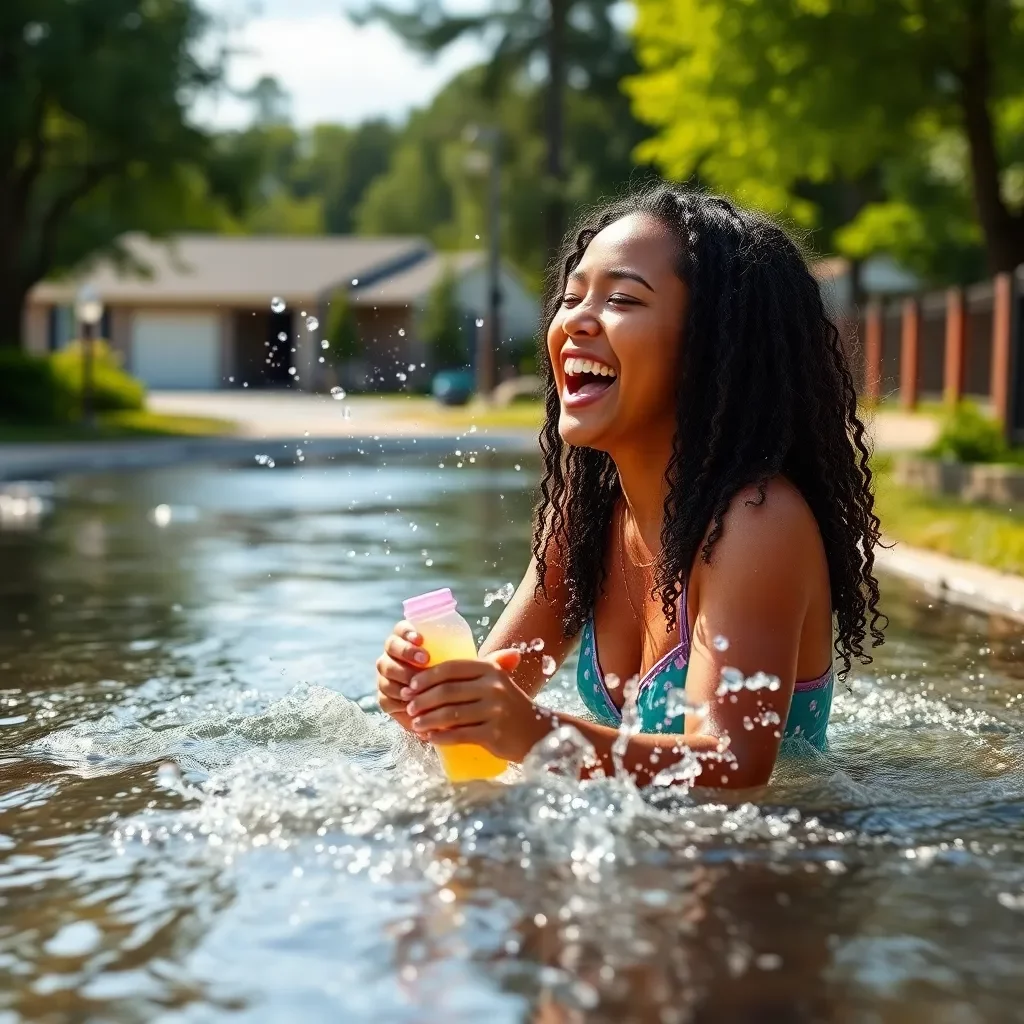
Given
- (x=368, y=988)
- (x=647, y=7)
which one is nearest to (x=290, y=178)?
(x=647, y=7)

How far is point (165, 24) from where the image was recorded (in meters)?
29.7

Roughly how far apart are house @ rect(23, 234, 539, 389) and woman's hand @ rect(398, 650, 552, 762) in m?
55.2

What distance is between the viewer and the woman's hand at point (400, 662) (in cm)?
371

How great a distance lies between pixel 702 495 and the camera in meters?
3.96

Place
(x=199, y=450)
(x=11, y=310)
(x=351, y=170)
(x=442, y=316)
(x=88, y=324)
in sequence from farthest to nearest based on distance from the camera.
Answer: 1. (x=351, y=170)
2. (x=442, y=316)
3. (x=11, y=310)
4. (x=88, y=324)
5. (x=199, y=450)

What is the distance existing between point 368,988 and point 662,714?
1.23m

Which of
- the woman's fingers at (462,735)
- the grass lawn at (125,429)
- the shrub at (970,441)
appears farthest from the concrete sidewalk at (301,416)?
the woman's fingers at (462,735)

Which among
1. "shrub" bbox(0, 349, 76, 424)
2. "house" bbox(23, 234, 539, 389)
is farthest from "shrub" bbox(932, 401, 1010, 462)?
"house" bbox(23, 234, 539, 389)

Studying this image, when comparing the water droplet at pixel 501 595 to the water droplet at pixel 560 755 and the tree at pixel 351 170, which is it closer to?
the water droplet at pixel 560 755

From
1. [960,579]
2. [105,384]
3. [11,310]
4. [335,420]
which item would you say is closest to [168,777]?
[960,579]

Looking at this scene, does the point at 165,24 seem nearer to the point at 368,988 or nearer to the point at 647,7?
the point at 647,7

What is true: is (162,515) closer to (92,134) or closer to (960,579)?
(960,579)

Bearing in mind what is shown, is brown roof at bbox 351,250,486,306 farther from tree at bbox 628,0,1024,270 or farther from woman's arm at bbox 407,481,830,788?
woman's arm at bbox 407,481,830,788

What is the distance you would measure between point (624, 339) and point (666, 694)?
795 mm
